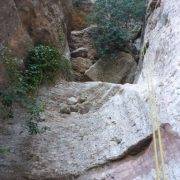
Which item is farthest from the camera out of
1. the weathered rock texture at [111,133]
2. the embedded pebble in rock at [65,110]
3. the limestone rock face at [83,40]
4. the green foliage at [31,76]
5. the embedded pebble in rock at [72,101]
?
the limestone rock face at [83,40]

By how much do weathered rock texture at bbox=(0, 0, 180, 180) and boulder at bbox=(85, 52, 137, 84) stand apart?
2758mm

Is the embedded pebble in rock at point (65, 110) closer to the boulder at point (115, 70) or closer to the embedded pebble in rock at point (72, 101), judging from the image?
the embedded pebble in rock at point (72, 101)

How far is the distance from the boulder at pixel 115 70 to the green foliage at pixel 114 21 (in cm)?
29

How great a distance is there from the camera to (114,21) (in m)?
12.3

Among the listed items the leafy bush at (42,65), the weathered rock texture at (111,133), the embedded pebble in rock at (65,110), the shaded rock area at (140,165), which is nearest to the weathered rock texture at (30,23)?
the leafy bush at (42,65)

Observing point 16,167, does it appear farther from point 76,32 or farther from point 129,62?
point 76,32

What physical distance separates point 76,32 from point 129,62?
7.24 ft

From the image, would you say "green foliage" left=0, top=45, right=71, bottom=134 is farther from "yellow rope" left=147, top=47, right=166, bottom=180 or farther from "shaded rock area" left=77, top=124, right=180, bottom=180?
"yellow rope" left=147, top=47, right=166, bottom=180

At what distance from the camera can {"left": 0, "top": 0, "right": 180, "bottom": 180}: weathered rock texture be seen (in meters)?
6.27

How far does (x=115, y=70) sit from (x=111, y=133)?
16.5 ft

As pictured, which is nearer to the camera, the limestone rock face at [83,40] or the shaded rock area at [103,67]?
the shaded rock area at [103,67]

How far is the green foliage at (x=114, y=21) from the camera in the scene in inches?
475

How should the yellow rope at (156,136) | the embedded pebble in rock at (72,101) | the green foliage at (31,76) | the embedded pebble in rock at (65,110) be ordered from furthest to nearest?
the embedded pebble in rock at (72,101), the embedded pebble in rock at (65,110), the green foliage at (31,76), the yellow rope at (156,136)

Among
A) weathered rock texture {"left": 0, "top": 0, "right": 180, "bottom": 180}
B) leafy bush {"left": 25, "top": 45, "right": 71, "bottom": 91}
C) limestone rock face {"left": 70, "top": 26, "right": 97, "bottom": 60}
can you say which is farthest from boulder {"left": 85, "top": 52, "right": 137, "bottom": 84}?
weathered rock texture {"left": 0, "top": 0, "right": 180, "bottom": 180}
